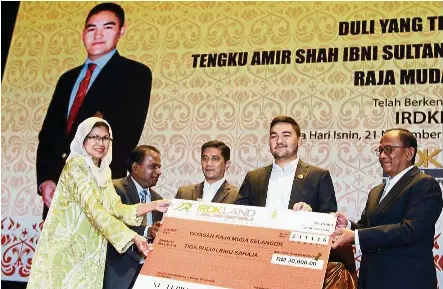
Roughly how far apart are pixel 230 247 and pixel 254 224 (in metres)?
0.15

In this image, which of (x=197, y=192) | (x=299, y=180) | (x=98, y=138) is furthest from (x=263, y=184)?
(x=98, y=138)

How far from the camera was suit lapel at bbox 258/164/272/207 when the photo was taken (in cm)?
289

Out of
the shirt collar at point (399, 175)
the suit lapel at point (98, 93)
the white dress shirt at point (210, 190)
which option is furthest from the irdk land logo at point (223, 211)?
the suit lapel at point (98, 93)

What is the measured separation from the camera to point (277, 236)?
7.42 feet

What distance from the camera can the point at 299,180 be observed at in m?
2.84

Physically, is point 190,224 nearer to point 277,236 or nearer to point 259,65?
point 277,236

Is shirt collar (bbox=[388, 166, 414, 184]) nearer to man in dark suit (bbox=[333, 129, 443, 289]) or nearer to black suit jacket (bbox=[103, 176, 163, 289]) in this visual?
man in dark suit (bbox=[333, 129, 443, 289])

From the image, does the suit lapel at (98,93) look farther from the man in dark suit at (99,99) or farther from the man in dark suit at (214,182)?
the man in dark suit at (214,182)

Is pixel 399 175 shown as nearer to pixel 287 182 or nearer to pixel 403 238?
pixel 403 238

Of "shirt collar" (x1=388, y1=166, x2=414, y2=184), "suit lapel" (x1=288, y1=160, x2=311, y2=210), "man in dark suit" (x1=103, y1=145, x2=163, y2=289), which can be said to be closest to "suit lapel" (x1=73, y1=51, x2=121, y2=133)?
"man in dark suit" (x1=103, y1=145, x2=163, y2=289)

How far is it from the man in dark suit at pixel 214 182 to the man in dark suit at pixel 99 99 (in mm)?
862

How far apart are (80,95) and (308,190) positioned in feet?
8.07

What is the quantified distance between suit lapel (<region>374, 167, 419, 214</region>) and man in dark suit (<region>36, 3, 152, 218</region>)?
220 cm

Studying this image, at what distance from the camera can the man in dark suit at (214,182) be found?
11.3ft
